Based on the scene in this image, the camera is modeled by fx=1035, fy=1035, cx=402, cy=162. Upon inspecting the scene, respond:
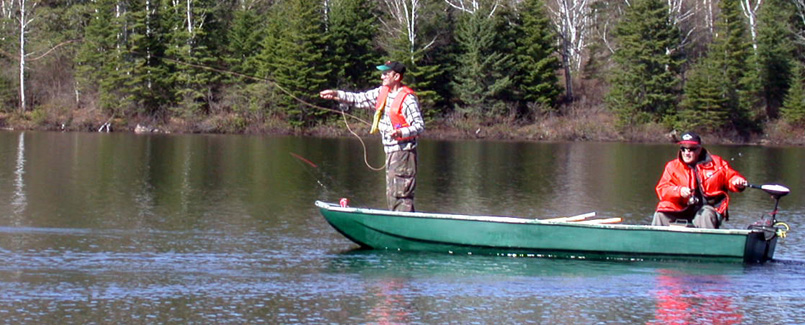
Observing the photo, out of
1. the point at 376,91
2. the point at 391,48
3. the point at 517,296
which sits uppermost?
the point at 391,48

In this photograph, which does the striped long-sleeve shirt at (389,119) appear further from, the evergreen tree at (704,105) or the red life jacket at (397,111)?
the evergreen tree at (704,105)

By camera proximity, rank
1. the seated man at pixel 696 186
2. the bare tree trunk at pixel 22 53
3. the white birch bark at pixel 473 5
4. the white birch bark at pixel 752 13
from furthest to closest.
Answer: the white birch bark at pixel 752 13
the white birch bark at pixel 473 5
the bare tree trunk at pixel 22 53
the seated man at pixel 696 186

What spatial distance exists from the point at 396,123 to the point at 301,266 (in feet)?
6.67

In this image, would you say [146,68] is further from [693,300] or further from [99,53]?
[693,300]

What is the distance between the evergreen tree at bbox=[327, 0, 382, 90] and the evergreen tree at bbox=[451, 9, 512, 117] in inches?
177

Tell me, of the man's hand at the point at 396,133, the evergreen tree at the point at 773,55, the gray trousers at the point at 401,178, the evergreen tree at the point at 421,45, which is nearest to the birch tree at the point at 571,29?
the evergreen tree at the point at 421,45

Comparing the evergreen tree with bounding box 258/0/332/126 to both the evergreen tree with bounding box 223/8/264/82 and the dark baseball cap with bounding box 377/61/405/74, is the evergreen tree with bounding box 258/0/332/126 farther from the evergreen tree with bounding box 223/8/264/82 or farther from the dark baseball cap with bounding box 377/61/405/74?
the dark baseball cap with bounding box 377/61/405/74

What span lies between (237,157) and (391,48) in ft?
84.8

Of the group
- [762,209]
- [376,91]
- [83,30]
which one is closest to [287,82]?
[83,30]

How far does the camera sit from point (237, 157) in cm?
2794

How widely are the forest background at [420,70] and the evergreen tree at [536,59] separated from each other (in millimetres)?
101

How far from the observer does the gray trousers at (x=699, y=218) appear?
11430 mm

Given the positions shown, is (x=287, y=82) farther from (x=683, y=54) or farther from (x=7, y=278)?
(x=7, y=278)

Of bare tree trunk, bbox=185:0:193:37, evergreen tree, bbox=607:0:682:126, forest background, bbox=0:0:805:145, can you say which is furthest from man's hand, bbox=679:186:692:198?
bare tree trunk, bbox=185:0:193:37
